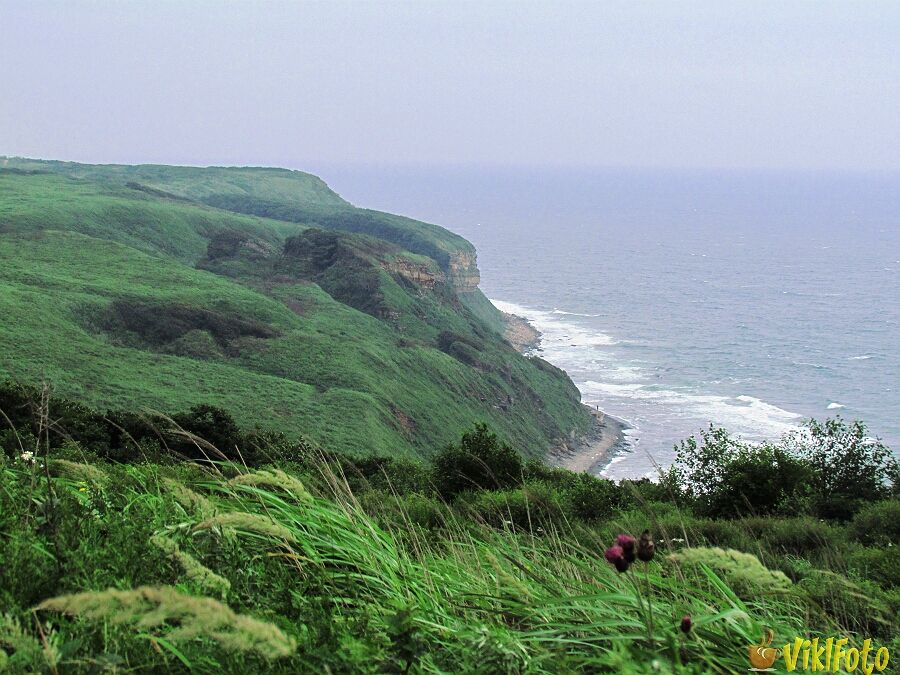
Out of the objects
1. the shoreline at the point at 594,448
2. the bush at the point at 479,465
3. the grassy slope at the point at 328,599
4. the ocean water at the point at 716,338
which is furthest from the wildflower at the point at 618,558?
the shoreline at the point at 594,448

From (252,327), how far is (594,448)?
34653mm

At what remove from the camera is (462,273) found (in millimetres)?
131625

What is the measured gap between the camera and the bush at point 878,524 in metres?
15.4

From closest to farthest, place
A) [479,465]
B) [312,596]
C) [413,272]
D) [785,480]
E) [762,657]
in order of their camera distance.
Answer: [762,657] < [312,596] < [479,465] < [785,480] < [413,272]

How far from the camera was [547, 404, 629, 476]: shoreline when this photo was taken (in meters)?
74.4

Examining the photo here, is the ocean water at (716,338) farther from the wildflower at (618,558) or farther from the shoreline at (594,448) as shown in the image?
the wildflower at (618,558)

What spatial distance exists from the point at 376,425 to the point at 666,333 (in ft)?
258

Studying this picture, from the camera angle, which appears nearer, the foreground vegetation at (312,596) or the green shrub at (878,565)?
the foreground vegetation at (312,596)

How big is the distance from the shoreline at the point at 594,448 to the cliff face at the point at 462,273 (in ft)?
151

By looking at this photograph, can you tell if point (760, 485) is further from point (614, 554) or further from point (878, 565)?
point (614, 554)

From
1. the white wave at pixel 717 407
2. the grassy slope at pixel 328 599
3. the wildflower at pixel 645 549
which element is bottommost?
the white wave at pixel 717 407

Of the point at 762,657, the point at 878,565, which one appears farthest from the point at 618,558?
the point at 878,565

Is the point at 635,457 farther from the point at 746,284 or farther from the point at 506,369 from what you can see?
the point at 746,284

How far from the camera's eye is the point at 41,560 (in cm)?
339
